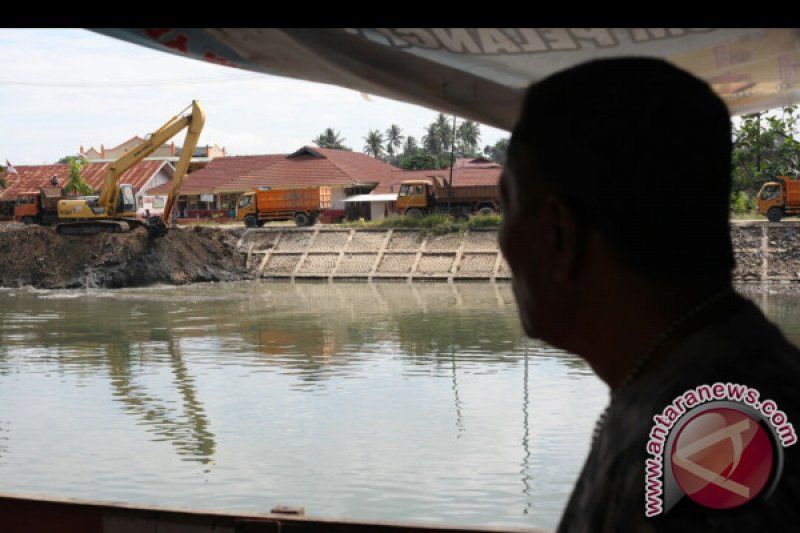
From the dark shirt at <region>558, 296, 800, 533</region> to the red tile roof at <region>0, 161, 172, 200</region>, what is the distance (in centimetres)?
3903

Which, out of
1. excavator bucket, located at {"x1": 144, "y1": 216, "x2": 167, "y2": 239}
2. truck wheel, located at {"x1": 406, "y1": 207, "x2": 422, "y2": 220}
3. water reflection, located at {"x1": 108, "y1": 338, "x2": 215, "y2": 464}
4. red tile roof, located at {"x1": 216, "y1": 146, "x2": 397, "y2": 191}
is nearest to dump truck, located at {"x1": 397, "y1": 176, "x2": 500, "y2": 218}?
truck wheel, located at {"x1": 406, "y1": 207, "x2": 422, "y2": 220}

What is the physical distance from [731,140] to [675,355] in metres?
0.18

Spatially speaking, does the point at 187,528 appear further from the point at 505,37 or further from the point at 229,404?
the point at 229,404

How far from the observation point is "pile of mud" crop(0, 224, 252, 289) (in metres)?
24.1

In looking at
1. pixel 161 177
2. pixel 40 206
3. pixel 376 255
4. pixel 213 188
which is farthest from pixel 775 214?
pixel 161 177

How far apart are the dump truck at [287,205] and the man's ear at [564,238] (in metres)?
29.3

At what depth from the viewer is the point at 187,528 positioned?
2957 mm

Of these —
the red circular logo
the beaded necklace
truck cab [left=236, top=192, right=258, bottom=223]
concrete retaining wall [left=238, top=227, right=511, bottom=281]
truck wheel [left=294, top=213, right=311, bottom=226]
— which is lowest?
concrete retaining wall [left=238, top=227, right=511, bottom=281]

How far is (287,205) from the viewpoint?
99.1 ft

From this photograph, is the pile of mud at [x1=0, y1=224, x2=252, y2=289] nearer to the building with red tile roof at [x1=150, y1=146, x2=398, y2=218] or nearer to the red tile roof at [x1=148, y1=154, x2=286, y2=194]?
the building with red tile roof at [x1=150, y1=146, x2=398, y2=218]

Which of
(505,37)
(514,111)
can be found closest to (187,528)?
(514,111)

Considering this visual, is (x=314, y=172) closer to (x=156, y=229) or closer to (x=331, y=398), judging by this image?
(x=156, y=229)

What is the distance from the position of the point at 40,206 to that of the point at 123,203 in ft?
A: 12.4

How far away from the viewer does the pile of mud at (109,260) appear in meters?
24.1
